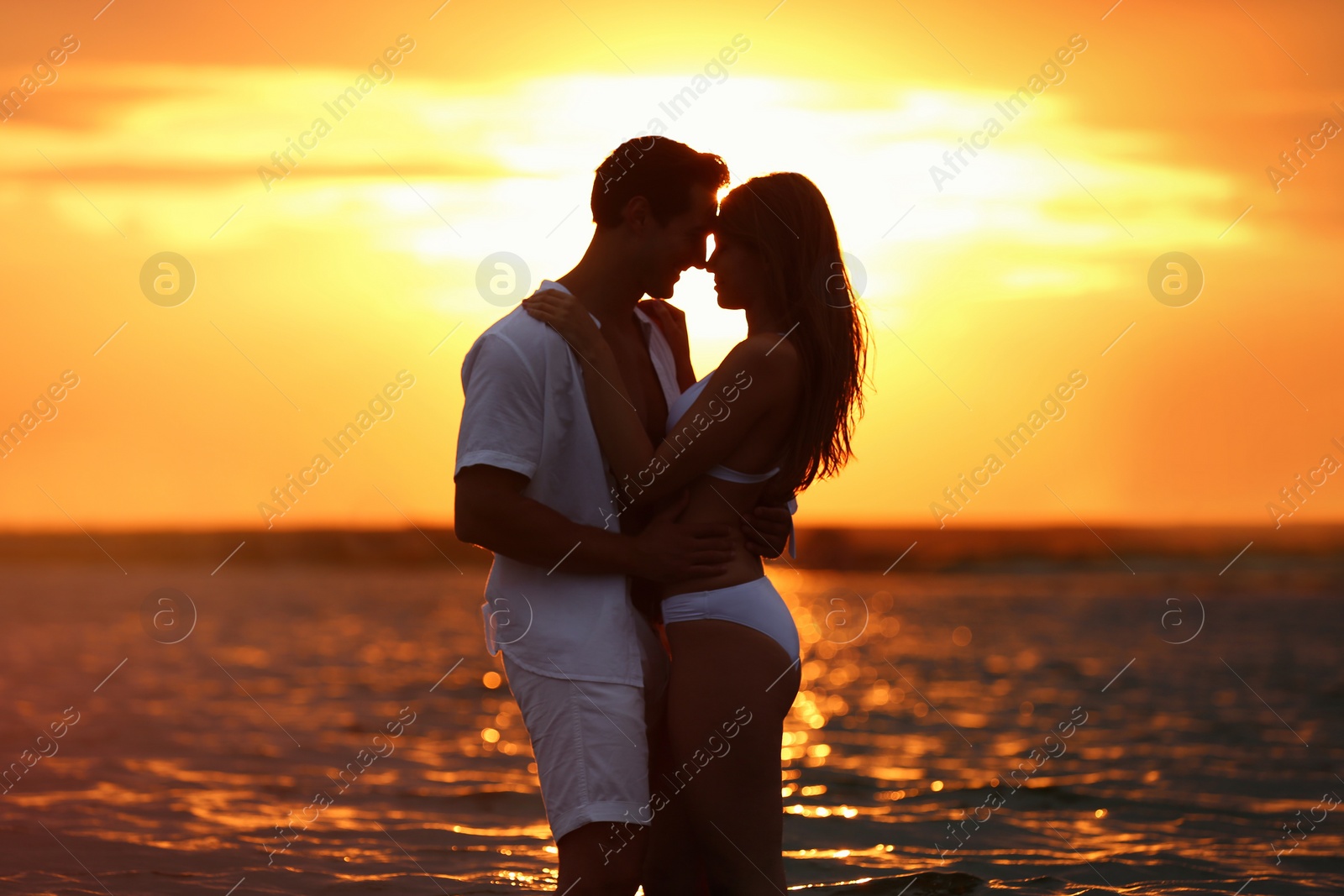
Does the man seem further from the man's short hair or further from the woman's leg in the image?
the woman's leg

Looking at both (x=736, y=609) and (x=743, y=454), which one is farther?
(x=743, y=454)

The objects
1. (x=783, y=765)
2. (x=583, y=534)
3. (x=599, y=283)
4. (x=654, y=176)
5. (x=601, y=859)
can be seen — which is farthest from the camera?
(x=783, y=765)

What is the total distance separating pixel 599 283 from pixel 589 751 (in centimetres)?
132

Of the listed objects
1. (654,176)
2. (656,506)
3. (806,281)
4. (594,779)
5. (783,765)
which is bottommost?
(594,779)

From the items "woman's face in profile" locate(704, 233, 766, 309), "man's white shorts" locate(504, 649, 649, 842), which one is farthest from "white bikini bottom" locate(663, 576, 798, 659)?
"woman's face in profile" locate(704, 233, 766, 309)

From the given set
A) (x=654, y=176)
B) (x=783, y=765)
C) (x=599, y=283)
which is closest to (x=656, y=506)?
(x=599, y=283)

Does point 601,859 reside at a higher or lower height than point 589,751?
lower

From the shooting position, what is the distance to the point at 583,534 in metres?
3.34

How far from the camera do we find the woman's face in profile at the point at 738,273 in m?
3.49

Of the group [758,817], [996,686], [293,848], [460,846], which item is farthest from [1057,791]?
[996,686]

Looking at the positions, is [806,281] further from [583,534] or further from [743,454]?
[583,534]

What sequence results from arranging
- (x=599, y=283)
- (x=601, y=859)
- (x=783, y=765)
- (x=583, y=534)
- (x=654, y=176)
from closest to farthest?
(x=601, y=859) < (x=583, y=534) < (x=654, y=176) < (x=599, y=283) < (x=783, y=765)

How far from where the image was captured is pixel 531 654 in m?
3.35

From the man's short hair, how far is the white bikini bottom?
42.0 inches
